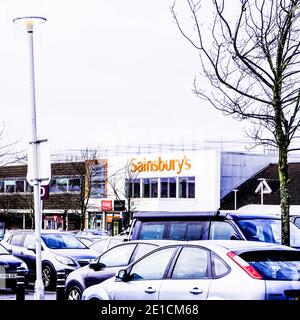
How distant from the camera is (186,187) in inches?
2406

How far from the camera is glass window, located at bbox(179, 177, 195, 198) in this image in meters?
60.8

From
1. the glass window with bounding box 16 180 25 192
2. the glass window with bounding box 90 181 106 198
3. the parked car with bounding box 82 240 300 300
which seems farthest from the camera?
the glass window with bounding box 16 180 25 192

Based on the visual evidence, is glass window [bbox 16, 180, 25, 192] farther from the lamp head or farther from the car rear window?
the lamp head

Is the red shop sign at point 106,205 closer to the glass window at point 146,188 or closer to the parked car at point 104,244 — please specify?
the glass window at point 146,188

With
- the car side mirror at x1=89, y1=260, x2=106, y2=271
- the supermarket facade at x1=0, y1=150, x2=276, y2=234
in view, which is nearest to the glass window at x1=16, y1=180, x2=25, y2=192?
the supermarket facade at x1=0, y1=150, x2=276, y2=234

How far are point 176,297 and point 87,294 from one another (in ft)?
7.33

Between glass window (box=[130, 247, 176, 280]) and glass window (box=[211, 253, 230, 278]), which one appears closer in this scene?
glass window (box=[211, 253, 230, 278])

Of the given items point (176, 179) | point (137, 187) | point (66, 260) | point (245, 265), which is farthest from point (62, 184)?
point (245, 265)

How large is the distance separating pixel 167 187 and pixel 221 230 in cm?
4519

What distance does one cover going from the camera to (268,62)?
17.6m

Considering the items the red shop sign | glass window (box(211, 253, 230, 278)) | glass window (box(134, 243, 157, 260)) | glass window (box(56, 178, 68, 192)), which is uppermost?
glass window (box(211, 253, 230, 278))

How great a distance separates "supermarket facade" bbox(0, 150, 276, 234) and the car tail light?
1810 inches

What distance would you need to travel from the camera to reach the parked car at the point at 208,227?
1728 centimetres
